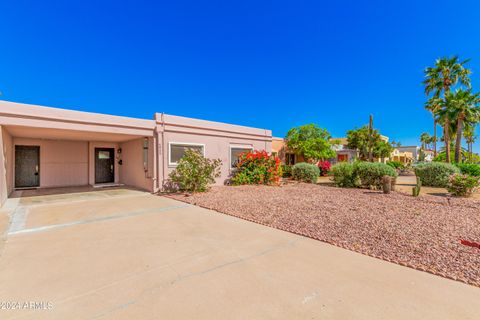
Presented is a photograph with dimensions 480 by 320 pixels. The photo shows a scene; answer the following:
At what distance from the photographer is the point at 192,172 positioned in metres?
9.27

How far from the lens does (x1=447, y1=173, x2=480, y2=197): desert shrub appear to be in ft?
28.2

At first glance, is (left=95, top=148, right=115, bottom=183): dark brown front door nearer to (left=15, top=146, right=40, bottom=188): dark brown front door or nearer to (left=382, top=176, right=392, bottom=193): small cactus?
(left=15, top=146, right=40, bottom=188): dark brown front door

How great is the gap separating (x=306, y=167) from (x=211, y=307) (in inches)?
501

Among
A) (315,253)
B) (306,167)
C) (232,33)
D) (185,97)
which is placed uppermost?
(232,33)

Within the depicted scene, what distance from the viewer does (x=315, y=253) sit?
11.9 ft

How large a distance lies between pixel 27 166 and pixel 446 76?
33.2m

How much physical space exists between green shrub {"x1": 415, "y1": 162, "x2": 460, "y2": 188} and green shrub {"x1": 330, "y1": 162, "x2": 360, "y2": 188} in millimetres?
4455

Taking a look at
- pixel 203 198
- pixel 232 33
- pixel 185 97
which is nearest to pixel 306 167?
pixel 203 198

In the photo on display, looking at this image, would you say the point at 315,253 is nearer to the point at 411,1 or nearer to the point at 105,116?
the point at 105,116

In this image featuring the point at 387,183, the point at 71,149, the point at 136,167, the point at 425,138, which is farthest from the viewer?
the point at 425,138

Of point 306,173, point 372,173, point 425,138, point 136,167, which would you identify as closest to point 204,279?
point 136,167

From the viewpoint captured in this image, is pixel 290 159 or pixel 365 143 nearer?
pixel 290 159

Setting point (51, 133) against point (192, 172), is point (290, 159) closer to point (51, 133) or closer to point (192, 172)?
point (192, 172)

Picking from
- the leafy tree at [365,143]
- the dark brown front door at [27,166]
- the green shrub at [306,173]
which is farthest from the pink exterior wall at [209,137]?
the leafy tree at [365,143]
